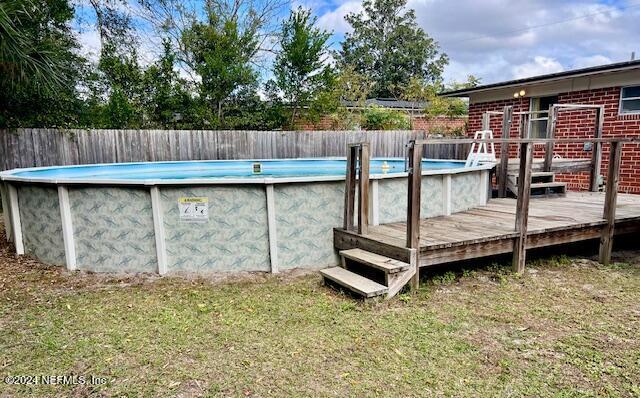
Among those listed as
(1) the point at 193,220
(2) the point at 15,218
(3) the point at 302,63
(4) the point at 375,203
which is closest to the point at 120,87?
(3) the point at 302,63

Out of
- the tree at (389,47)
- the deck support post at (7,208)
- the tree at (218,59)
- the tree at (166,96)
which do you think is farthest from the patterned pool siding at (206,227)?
the tree at (389,47)

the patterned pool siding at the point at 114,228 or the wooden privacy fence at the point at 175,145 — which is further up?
the wooden privacy fence at the point at 175,145

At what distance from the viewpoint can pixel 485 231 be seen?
14.2 feet

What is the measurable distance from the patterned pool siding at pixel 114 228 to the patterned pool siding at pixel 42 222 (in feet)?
0.91

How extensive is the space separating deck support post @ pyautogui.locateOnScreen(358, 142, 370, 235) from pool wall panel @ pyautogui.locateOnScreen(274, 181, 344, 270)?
1.33 ft

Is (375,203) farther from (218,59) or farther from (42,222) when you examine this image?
(218,59)

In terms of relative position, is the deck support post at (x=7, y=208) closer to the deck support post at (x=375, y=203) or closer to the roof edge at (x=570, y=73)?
the deck support post at (x=375, y=203)

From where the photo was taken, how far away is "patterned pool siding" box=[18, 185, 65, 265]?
4.59 meters

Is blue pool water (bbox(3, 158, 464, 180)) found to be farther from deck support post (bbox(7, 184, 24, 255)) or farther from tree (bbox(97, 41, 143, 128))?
deck support post (bbox(7, 184, 24, 255))

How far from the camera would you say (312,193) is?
4.46m

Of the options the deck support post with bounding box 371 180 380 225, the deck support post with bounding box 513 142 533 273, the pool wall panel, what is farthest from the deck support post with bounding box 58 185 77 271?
the deck support post with bounding box 513 142 533 273

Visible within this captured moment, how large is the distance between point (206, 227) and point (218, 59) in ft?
31.0

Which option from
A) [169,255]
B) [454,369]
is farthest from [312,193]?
[454,369]

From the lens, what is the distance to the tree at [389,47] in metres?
32.9
